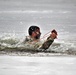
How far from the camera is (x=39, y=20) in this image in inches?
462

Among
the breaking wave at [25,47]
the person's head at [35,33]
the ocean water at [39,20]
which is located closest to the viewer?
the breaking wave at [25,47]

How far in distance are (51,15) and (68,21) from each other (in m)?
0.86

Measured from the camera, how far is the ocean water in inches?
354

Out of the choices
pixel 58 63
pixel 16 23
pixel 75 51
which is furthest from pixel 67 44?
pixel 16 23

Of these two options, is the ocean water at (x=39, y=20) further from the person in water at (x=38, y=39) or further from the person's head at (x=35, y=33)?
the person's head at (x=35, y=33)

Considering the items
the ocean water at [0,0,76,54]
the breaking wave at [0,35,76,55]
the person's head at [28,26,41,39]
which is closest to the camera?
the breaking wave at [0,35,76,55]

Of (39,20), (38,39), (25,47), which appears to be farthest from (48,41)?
(39,20)

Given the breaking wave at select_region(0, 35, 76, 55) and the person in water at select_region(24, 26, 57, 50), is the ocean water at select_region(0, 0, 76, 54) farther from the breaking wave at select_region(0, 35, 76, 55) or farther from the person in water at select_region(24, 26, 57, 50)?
the person in water at select_region(24, 26, 57, 50)

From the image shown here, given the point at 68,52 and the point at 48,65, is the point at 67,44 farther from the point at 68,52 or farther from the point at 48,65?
the point at 48,65

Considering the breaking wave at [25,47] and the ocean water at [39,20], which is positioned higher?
the ocean water at [39,20]

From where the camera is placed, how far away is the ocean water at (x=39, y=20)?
900 centimetres

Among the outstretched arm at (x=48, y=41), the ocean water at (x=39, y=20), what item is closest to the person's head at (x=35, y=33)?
the outstretched arm at (x=48, y=41)

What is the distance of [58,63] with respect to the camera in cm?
745

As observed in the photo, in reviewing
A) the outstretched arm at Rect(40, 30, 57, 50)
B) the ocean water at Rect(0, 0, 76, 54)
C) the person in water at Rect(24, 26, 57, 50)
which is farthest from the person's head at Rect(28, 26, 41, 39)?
the ocean water at Rect(0, 0, 76, 54)
